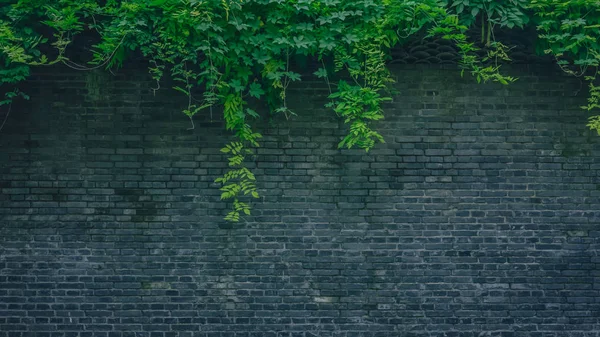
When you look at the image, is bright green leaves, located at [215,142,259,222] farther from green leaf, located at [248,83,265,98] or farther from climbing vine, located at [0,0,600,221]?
green leaf, located at [248,83,265,98]

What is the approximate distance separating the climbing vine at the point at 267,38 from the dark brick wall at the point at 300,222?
1.09ft

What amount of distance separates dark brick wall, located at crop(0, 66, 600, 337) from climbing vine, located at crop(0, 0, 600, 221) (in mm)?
333

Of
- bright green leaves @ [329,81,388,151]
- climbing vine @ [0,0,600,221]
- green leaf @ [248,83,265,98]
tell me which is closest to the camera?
climbing vine @ [0,0,600,221]

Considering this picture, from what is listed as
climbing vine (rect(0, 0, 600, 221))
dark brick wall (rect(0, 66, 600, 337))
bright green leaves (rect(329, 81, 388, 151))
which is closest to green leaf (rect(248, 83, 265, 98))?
climbing vine (rect(0, 0, 600, 221))

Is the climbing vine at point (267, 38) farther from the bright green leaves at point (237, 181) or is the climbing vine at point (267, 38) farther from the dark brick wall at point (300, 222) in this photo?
the dark brick wall at point (300, 222)

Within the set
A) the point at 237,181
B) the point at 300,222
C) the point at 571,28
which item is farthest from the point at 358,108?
the point at 571,28

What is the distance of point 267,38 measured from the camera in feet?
19.0

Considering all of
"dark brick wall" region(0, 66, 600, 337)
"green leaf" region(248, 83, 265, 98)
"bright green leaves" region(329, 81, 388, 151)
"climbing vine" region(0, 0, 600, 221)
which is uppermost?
"climbing vine" region(0, 0, 600, 221)

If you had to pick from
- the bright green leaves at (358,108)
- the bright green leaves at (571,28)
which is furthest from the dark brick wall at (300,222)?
the bright green leaves at (571,28)

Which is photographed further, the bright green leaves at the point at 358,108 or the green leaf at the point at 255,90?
the green leaf at the point at 255,90

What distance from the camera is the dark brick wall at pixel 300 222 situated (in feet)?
20.5

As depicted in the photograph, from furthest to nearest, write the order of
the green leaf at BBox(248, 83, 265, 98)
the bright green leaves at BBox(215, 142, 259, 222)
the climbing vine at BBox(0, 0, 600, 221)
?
the bright green leaves at BBox(215, 142, 259, 222) < the green leaf at BBox(248, 83, 265, 98) < the climbing vine at BBox(0, 0, 600, 221)

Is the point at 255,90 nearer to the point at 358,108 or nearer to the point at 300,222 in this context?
the point at 358,108

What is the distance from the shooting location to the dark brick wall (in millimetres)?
6246
